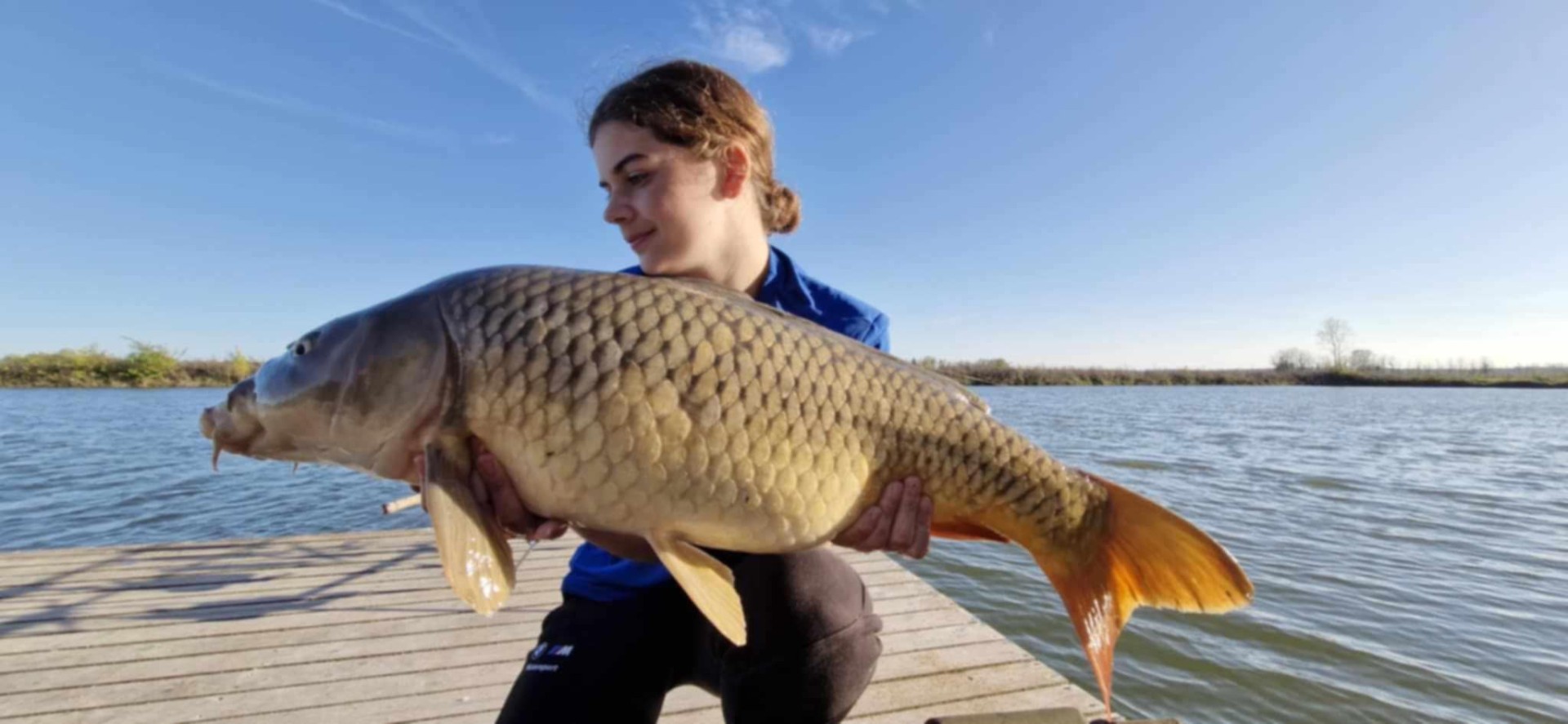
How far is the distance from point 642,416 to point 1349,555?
7.23 m

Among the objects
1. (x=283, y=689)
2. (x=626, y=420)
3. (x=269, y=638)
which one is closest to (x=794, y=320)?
(x=626, y=420)

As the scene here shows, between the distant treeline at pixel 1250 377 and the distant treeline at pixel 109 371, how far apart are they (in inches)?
1580

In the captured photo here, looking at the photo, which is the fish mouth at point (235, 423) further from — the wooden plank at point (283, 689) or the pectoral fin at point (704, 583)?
the wooden plank at point (283, 689)

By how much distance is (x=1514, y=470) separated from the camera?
1070 centimetres

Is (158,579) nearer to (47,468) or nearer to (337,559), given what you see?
(337,559)

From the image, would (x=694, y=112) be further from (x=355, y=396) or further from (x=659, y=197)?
(x=355, y=396)

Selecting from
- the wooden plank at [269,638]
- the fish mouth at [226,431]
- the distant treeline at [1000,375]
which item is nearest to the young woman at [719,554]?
the fish mouth at [226,431]

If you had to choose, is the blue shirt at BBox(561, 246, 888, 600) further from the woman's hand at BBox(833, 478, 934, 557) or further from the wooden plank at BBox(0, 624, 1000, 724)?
the wooden plank at BBox(0, 624, 1000, 724)

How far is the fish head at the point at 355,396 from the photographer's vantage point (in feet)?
4.18

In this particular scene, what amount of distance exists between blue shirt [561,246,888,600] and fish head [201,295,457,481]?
67 centimetres

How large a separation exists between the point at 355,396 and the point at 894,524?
40.7 inches

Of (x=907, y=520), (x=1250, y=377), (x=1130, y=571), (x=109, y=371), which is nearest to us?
(x=907, y=520)

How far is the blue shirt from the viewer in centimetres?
185

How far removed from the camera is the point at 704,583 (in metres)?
1.27
